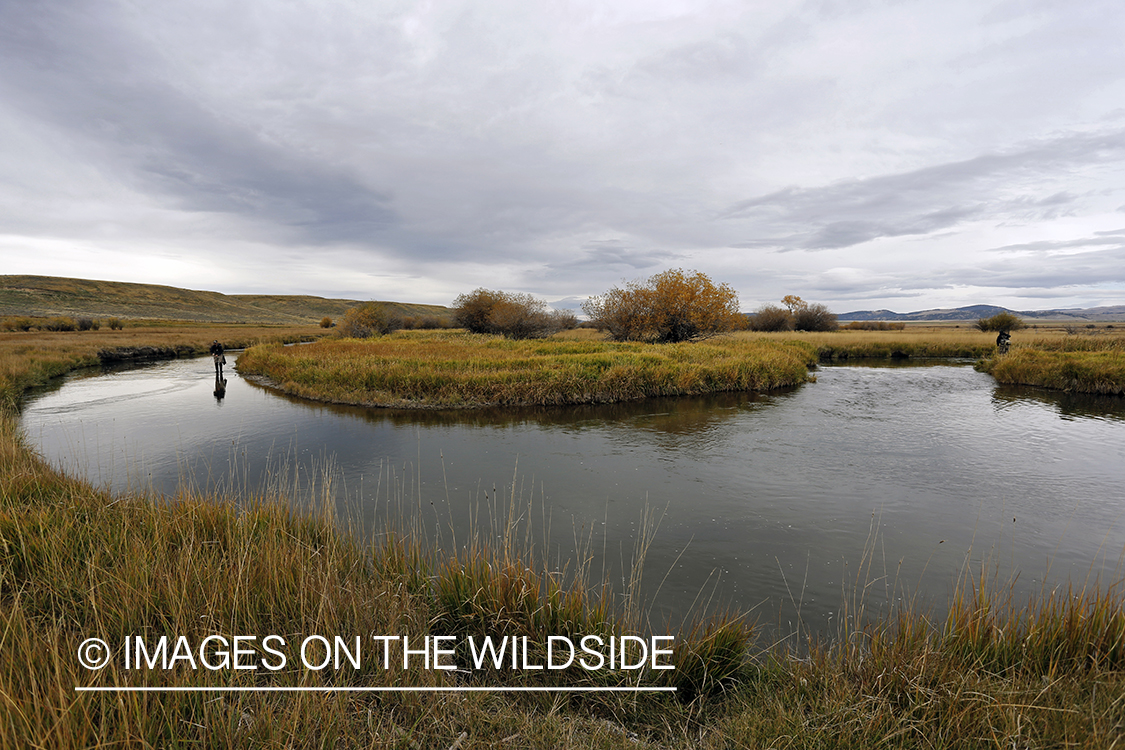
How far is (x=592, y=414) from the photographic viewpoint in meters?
17.4

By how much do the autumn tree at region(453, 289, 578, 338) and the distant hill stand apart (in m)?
26.6

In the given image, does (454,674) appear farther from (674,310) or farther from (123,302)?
(123,302)

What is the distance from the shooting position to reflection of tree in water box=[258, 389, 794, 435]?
51.8 ft

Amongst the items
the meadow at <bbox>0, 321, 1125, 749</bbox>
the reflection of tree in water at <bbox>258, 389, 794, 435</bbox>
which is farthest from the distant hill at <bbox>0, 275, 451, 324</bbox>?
the meadow at <bbox>0, 321, 1125, 749</bbox>

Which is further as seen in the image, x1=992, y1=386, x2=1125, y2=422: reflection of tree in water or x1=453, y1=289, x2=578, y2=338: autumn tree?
x1=453, y1=289, x2=578, y2=338: autumn tree

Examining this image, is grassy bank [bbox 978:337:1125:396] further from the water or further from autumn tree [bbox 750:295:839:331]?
autumn tree [bbox 750:295:839:331]

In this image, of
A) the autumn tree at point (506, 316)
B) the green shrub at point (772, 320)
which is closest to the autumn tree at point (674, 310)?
the autumn tree at point (506, 316)

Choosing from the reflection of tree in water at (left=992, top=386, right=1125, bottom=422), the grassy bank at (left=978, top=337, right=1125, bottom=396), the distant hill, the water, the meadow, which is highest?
the distant hill

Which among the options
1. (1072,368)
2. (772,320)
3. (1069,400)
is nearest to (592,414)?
(1069,400)

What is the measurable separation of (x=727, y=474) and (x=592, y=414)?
24.0ft

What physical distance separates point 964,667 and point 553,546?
482 centimetres

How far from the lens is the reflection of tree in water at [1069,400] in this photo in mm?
16609

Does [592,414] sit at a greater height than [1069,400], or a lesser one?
lesser

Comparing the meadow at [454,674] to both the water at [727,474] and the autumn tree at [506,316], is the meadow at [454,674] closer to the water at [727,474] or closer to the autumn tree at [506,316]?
the water at [727,474]
